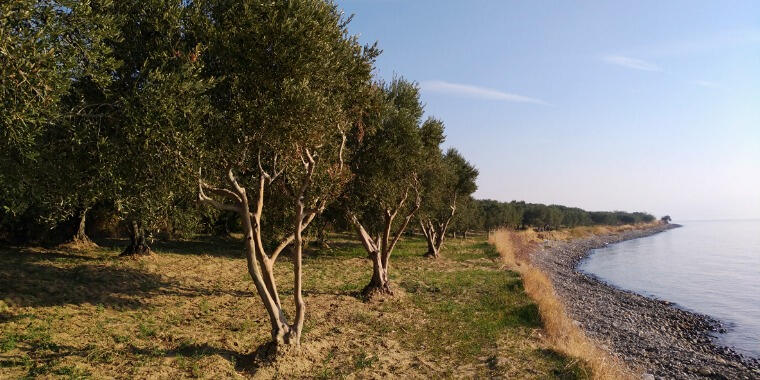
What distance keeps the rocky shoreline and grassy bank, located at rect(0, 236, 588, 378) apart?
6.06 m

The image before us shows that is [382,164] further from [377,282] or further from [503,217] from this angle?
[503,217]

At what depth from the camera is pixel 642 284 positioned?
5556 cm

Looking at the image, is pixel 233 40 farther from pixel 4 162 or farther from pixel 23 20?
pixel 4 162

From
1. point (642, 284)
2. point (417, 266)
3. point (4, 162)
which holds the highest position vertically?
point (4, 162)

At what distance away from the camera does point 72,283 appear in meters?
19.8

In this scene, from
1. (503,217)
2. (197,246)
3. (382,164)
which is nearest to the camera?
(382,164)

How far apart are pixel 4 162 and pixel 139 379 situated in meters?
6.77

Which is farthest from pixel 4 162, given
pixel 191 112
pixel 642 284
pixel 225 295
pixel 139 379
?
pixel 642 284

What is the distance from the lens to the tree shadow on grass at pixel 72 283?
17453mm

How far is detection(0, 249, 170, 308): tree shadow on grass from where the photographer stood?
17453 millimetres

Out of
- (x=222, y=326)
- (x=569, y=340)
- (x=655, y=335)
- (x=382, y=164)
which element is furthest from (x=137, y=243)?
(x=655, y=335)

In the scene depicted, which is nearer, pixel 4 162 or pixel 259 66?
pixel 4 162

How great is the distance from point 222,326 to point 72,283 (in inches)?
330

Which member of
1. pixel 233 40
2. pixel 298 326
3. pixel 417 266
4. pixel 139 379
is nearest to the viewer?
pixel 139 379
